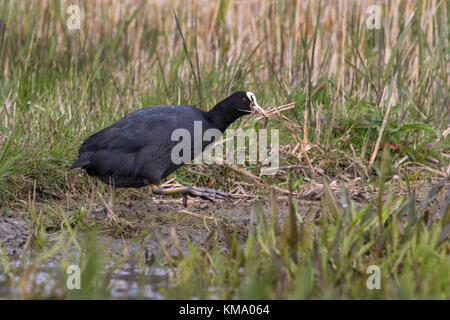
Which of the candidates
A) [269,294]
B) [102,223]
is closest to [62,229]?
[102,223]

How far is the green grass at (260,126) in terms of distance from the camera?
10.7ft

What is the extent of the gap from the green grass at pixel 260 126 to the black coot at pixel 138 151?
0.31 meters

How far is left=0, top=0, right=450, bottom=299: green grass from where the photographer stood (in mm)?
3270

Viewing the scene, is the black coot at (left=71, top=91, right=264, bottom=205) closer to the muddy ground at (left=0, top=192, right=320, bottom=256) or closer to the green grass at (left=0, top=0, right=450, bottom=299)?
the muddy ground at (left=0, top=192, right=320, bottom=256)

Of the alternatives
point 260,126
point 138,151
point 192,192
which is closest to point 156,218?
point 192,192

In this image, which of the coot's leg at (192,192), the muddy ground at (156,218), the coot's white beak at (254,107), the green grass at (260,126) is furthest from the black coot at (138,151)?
the coot's white beak at (254,107)

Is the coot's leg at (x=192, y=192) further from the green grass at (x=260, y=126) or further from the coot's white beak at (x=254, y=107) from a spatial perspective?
the coot's white beak at (x=254, y=107)

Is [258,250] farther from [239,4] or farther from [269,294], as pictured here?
[239,4]

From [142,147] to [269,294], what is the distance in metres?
2.06

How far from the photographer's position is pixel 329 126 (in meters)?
5.92

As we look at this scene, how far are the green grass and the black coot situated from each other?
12.3 inches

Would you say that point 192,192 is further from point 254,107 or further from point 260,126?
point 260,126

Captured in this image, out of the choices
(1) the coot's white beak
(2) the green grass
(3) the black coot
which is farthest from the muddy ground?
(1) the coot's white beak

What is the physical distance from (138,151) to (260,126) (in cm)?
151
